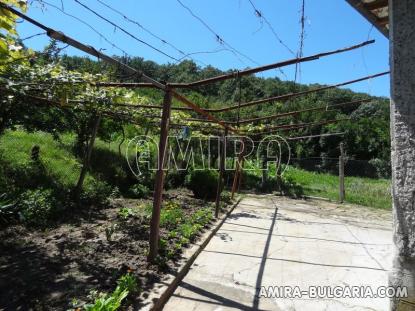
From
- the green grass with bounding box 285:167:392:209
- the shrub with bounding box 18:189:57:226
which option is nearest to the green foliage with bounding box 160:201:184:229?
the shrub with bounding box 18:189:57:226

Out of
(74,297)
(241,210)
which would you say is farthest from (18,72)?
(241,210)

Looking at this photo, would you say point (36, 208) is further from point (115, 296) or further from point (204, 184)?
point (204, 184)

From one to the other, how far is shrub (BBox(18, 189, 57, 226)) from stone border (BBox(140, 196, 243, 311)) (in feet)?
8.56

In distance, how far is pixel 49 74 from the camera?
15.9ft

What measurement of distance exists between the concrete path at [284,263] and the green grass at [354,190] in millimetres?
5483

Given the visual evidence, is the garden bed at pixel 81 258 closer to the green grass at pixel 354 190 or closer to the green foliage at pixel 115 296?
the green foliage at pixel 115 296

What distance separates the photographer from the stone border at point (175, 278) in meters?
3.66

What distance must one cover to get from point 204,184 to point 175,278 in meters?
7.28

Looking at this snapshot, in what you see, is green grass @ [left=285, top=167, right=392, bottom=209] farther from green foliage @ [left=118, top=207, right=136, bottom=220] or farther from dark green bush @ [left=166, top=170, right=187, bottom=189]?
green foliage @ [left=118, top=207, right=136, bottom=220]

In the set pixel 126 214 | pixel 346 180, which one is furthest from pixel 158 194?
pixel 346 180

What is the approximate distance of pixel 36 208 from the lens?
20.8 ft

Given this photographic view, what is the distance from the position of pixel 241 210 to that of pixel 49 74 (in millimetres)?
6775

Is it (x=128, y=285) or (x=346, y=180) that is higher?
(x=346, y=180)

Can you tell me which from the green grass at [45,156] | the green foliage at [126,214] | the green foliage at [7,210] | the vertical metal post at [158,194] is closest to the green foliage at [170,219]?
the green foliage at [126,214]
